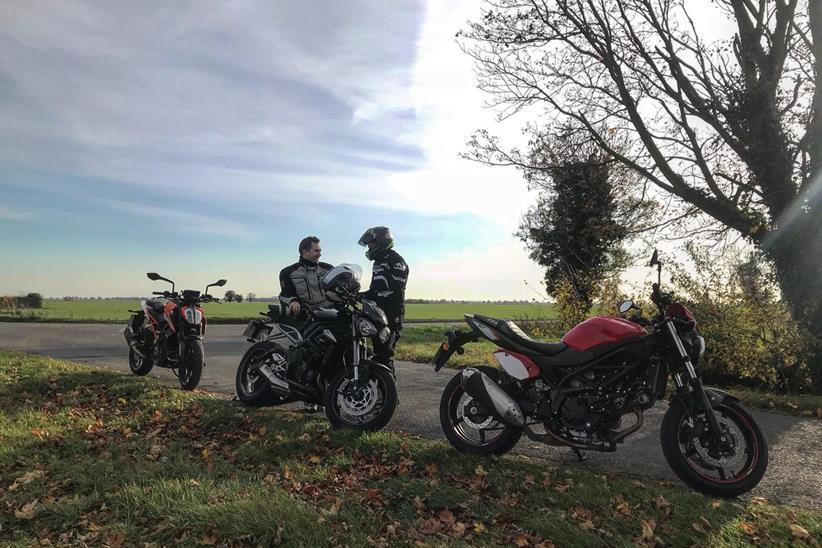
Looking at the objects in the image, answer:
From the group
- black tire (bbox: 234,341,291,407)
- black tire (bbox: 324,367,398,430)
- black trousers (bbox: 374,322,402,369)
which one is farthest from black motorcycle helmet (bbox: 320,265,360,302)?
black tire (bbox: 234,341,291,407)

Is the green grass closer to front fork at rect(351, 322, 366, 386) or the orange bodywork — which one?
front fork at rect(351, 322, 366, 386)

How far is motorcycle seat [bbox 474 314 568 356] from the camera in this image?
4.51 meters

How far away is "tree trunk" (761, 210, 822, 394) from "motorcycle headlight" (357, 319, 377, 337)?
9.04m

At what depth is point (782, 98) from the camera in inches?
458

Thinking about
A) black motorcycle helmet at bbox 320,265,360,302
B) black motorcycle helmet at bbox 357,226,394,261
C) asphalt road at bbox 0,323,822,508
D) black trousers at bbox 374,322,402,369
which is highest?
black motorcycle helmet at bbox 357,226,394,261

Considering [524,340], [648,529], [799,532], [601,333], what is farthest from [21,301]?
[799,532]

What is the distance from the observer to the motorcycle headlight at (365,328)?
567cm

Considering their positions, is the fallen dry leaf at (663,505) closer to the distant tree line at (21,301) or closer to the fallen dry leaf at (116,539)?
the fallen dry leaf at (116,539)

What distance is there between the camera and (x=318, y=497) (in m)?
3.92

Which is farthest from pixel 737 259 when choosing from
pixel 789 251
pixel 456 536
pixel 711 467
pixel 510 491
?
pixel 456 536

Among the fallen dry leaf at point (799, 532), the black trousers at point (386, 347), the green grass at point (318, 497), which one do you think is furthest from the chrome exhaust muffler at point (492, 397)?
the fallen dry leaf at point (799, 532)

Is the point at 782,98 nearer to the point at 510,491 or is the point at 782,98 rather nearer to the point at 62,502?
the point at 510,491

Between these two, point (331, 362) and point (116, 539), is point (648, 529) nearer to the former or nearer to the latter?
point (116, 539)

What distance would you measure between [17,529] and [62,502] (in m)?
0.33
